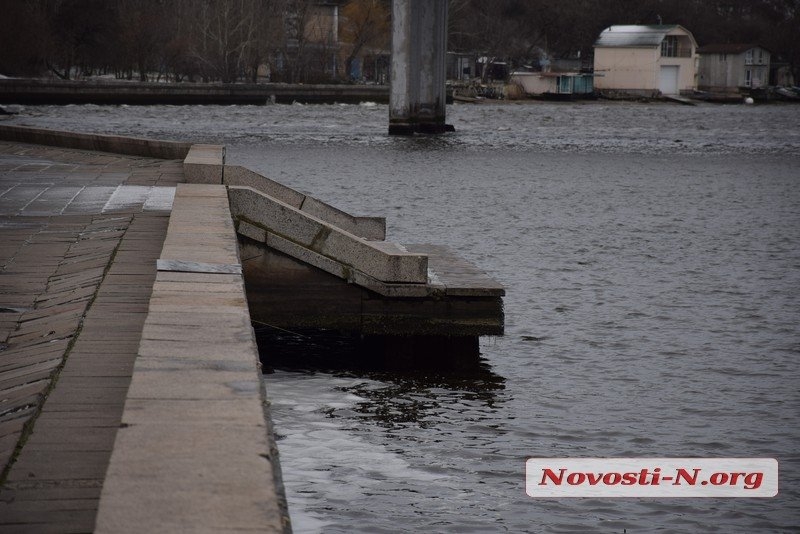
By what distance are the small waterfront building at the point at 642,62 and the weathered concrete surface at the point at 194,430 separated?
122909 millimetres

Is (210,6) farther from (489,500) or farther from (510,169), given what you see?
(489,500)

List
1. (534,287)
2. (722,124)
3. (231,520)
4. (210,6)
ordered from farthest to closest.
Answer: (210,6) → (722,124) → (534,287) → (231,520)

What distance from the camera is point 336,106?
329 ft

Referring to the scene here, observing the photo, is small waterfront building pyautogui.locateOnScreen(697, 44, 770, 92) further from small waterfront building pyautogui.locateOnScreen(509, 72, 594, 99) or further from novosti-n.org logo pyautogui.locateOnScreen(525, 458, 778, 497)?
novosti-n.org logo pyautogui.locateOnScreen(525, 458, 778, 497)

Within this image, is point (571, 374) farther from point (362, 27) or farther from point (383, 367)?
point (362, 27)

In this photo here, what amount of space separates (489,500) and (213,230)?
10.9 ft

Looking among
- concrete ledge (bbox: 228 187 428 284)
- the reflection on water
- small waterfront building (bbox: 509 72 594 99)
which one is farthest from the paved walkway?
small waterfront building (bbox: 509 72 594 99)

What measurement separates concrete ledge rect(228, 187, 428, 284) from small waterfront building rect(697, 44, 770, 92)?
5235 inches

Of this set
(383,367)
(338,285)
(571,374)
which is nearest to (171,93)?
(338,285)

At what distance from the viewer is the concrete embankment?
84312 millimetres

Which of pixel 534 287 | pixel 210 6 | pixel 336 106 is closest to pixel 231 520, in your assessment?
pixel 534 287

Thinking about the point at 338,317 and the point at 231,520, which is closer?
the point at 231,520

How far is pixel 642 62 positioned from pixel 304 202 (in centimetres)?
11654

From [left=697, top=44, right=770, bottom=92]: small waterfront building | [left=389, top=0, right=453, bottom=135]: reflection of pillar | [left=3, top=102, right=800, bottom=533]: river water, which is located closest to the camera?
[left=3, top=102, right=800, bottom=533]: river water
